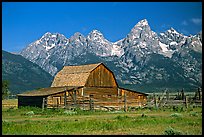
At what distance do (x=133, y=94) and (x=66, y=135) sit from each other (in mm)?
47516

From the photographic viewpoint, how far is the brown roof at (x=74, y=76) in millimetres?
63500

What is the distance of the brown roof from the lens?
63500 millimetres

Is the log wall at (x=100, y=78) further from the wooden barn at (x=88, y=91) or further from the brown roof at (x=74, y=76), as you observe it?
the brown roof at (x=74, y=76)

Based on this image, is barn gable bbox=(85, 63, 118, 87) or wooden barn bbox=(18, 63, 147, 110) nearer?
wooden barn bbox=(18, 63, 147, 110)

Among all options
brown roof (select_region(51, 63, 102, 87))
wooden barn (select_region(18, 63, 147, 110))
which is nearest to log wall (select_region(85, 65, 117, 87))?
wooden barn (select_region(18, 63, 147, 110))

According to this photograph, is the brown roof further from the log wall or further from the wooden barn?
the log wall

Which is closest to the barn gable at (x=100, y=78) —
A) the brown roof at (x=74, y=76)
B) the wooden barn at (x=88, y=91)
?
the wooden barn at (x=88, y=91)

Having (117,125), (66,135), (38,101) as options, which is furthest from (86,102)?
(66,135)

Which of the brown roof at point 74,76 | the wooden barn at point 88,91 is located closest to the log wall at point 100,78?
the wooden barn at point 88,91

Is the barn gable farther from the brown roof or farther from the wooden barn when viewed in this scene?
the brown roof

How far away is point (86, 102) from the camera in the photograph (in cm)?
5431

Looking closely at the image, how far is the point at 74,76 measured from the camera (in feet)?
219

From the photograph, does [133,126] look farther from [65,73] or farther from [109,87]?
[65,73]

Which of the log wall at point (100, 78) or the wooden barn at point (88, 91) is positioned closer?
the wooden barn at point (88, 91)
